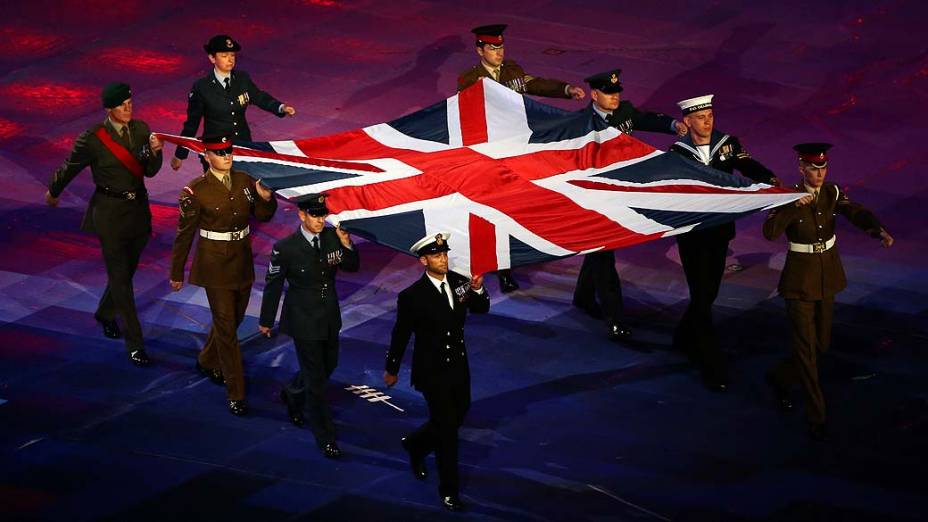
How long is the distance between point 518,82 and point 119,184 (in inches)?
119

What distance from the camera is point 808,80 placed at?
46.1 feet

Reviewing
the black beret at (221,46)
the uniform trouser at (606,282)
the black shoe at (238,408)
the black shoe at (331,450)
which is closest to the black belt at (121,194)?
the black beret at (221,46)

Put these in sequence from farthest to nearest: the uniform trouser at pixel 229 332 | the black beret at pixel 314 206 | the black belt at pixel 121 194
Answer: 1. the black belt at pixel 121 194
2. the uniform trouser at pixel 229 332
3. the black beret at pixel 314 206

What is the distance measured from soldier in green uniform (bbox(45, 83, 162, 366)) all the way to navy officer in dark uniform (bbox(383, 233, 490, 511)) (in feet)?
7.96

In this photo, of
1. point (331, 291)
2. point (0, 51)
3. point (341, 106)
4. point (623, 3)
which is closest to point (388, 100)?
point (341, 106)

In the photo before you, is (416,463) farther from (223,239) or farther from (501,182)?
(501,182)

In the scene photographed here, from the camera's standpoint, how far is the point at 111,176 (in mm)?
10156

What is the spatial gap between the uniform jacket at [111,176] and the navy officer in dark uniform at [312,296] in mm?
1671

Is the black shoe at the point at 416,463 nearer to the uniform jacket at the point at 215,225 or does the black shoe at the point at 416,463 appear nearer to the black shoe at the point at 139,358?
the uniform jacket at the point at 215,225

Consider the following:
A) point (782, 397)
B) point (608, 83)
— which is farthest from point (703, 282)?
point (608, 83)

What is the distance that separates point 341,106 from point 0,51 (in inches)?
144

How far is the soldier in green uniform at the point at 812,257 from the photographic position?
9.11m

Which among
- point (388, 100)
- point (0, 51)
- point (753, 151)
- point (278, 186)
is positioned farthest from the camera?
point (0, 51)

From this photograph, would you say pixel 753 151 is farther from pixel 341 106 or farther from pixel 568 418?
pixel 568 418
